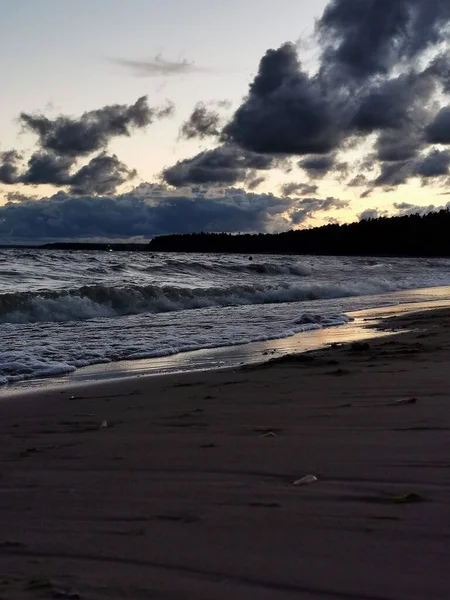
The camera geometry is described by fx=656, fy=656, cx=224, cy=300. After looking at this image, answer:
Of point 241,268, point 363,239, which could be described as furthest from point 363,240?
point 241,268

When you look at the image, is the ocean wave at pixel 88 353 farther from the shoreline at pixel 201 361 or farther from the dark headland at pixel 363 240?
the dark headland at pixel 363 240

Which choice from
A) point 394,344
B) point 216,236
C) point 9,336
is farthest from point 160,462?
point 216,236

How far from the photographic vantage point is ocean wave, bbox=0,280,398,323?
1491 centimetres

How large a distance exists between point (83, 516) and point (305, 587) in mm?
1104

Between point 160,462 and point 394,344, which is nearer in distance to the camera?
point 160,462

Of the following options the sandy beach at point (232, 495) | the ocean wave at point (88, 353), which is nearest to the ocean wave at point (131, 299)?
the ocean wave at point (88, 353)

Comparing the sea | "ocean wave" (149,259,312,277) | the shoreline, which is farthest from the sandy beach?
"ocean wave" (149,259,312,277)

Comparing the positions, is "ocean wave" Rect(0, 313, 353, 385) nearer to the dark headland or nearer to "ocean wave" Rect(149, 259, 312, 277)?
"ocean wave" Rect(149, 259, 312, 277)

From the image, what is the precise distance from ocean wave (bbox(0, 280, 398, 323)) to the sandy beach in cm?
986

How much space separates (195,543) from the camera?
2.36 meters

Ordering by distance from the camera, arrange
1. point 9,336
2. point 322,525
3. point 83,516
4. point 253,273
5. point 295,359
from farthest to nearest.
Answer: point 253,273 → point 9,336 → point 295,359 → point 83,516 → point 322,525

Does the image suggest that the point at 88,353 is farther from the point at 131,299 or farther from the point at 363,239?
the point at 363,239

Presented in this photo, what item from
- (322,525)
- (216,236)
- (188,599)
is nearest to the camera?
(188,599)

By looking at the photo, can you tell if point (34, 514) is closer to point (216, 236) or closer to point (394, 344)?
point (394, 344)
